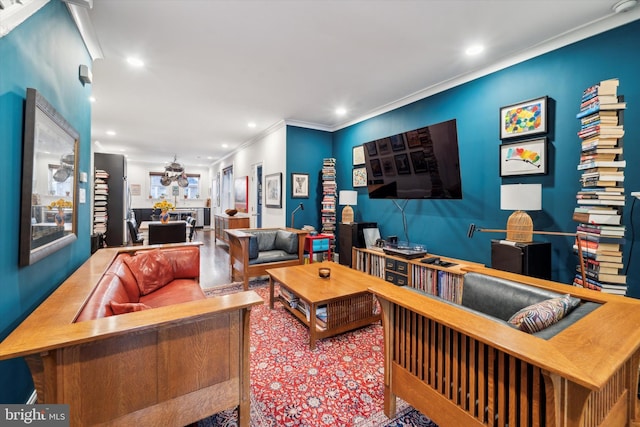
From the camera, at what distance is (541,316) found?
1247 millimetres

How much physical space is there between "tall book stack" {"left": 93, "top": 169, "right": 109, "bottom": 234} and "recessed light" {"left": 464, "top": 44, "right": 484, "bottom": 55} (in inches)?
265

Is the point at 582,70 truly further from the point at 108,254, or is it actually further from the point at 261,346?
the point at 108,254

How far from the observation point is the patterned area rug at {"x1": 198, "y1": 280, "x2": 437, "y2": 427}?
5.13 feet

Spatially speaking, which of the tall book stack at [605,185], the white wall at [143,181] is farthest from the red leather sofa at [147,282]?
the white wall at [143,181]

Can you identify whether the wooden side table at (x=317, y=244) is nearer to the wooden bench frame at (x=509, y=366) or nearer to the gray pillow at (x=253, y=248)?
the gray pillow at (x=253, y=248)

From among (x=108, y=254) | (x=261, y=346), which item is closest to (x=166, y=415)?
(x=261, y=346)

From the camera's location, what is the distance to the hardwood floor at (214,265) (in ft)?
13.8

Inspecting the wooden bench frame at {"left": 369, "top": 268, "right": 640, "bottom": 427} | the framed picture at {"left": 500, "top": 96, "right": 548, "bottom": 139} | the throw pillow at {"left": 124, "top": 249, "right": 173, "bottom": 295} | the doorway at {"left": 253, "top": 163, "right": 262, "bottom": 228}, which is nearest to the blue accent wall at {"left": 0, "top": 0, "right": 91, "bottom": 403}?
the throw pillow at {"left": 124, "top": 249, "right": 173, "bottom": 295}

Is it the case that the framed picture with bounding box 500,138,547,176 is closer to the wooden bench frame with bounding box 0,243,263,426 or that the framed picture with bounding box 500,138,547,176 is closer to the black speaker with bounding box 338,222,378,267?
the black speaker with bounding box 338,222,378,267

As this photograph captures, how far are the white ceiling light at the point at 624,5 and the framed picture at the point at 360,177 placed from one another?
3263 mm

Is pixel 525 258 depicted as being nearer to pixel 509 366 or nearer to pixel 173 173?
pixel 509 366

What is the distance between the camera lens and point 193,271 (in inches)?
117

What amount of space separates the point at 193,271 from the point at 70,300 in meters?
1.51

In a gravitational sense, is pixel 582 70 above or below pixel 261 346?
above
